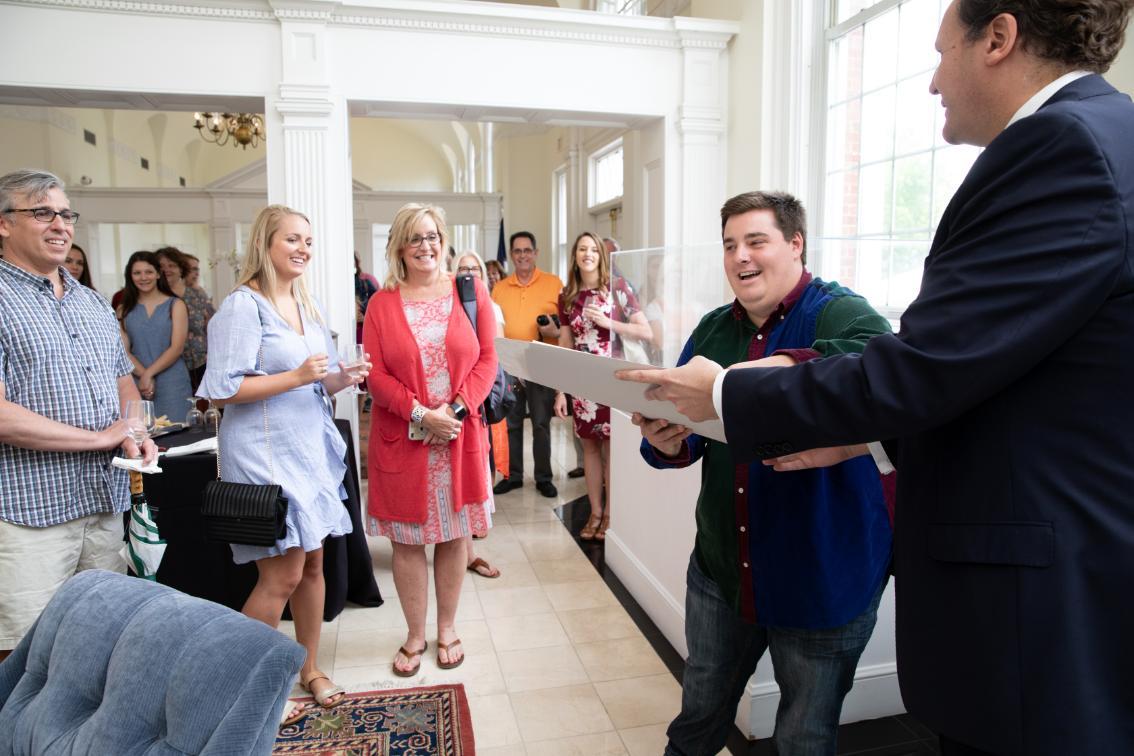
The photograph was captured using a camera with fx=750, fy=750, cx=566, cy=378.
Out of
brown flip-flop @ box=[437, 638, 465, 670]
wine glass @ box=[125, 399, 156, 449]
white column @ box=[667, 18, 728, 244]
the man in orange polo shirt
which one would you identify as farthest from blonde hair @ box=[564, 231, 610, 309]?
wine glass @ box=[125, 399, 156, 449]

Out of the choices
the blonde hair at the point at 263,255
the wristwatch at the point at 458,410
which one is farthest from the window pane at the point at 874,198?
the blonde hair at the point at 263,255

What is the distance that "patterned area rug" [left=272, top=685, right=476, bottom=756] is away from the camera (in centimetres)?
235

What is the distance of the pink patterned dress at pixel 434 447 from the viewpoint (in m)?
2.72

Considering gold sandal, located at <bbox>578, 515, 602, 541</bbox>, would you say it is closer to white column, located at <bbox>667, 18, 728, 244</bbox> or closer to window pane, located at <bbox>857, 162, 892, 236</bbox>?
white column, located at <bbox>667, 18, 728, 244</bbox>

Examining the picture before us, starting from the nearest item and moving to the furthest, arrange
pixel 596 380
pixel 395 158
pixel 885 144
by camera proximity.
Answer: pixel 596 380, pixel 885 144, pixel 395 158

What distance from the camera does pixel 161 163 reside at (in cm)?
1483

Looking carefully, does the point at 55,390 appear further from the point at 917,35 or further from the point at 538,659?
the point at 917,35

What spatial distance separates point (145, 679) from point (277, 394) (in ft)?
4.43

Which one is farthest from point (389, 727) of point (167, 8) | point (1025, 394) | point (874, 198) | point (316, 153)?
point (167, 8)

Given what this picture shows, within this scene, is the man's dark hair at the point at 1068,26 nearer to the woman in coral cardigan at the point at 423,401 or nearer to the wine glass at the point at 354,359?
the wine glass at the point at 354,359

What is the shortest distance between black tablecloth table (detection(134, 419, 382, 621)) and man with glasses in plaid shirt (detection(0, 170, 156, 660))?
791 millimetres

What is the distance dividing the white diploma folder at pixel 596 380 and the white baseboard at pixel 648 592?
71.8 inches

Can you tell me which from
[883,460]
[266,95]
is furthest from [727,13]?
[883,460]

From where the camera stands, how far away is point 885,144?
4.27 metres
